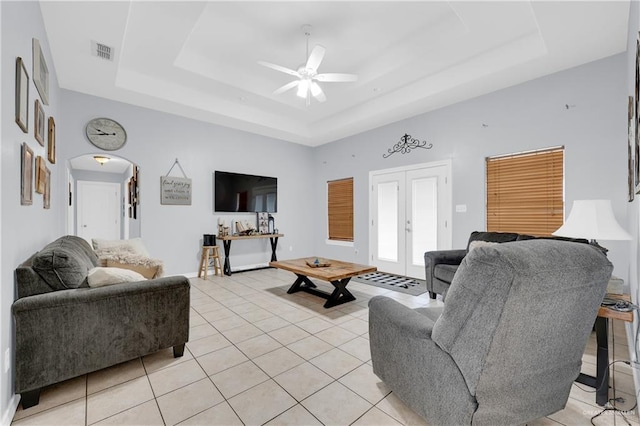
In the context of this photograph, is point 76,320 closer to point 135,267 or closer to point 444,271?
point 135,267

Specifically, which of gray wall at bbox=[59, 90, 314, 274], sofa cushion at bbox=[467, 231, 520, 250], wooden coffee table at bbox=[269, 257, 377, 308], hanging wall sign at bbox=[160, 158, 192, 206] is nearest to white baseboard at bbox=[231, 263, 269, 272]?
gray wall at bbox=[59, 90, 314, 274]

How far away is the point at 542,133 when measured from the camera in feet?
11.8

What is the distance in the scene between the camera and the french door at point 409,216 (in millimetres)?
4664

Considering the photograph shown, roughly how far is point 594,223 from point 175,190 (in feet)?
17.5

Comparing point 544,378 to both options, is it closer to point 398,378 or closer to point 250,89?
point 398,378

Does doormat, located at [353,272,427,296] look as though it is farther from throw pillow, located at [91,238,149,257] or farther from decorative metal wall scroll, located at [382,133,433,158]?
throw pillow, located at [91,238,149,257]

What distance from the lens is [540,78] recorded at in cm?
363

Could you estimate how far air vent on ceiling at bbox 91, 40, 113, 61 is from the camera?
3034mm

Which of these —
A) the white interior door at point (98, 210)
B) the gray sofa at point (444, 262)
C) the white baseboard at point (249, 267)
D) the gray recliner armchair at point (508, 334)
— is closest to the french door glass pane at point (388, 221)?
the gray sofa at point (444, 262)

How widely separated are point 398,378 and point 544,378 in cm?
68

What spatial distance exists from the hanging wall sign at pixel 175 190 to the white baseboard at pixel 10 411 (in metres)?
3.47

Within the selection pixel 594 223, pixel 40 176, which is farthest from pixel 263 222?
pixel 594 223

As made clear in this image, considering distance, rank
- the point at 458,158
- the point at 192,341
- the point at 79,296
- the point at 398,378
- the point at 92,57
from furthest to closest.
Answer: the point at 458,158, the point at 92,57, the point at 192,341, the point at 79,296, the point at 398,378

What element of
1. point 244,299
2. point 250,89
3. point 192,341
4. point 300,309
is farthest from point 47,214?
point 250,89
